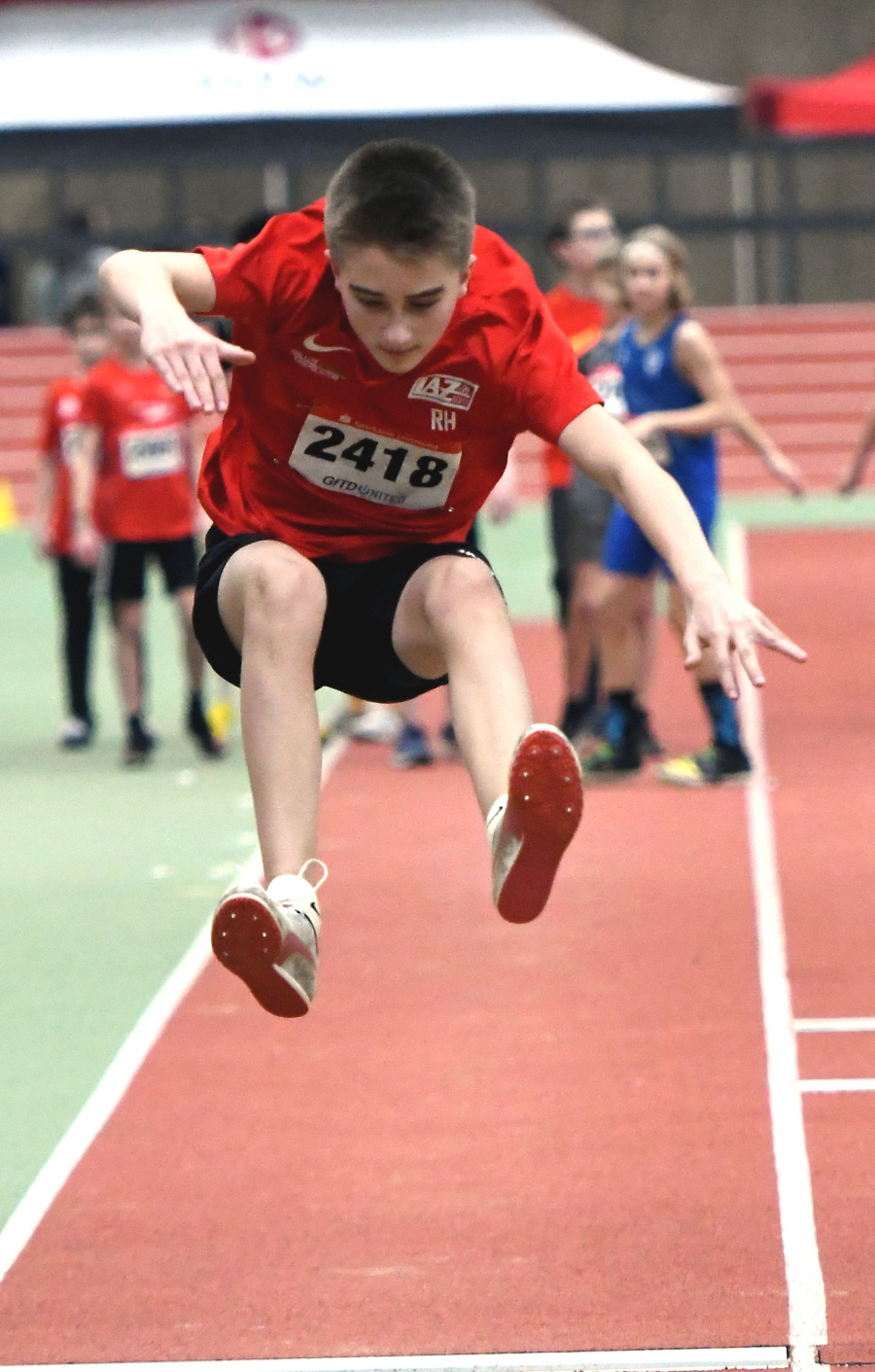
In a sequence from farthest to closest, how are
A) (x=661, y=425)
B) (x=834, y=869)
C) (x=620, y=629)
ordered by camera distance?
(x=620, y=629) → (x=661, y=425) → (x=834, y=869)

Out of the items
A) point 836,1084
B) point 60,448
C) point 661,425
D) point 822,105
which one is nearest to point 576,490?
point 661,425

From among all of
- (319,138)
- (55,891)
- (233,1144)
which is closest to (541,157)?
(319,138)

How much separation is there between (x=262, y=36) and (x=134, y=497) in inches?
644

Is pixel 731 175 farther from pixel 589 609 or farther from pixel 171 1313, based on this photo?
pixel 171 1313

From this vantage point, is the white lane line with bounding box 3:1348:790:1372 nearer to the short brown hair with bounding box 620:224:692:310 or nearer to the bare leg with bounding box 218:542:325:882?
the bare leg with bounding box 218:542:325:882

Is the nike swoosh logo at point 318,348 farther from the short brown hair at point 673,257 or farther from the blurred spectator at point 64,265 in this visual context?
the blurred spectator at point 64,265

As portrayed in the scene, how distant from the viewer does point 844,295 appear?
25578mm

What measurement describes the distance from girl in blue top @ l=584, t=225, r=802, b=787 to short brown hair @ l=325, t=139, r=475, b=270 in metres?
4.48

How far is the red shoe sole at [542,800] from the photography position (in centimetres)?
396

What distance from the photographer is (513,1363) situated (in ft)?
14.3

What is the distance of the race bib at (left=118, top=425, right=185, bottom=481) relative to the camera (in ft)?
32.3

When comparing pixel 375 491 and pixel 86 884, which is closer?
pixel 375 491

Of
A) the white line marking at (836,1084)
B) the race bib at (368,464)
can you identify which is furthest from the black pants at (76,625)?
the race bib at (368,464)

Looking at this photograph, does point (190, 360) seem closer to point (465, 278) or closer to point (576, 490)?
point (465, 278)
